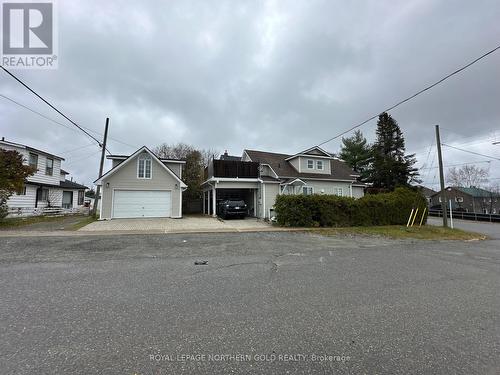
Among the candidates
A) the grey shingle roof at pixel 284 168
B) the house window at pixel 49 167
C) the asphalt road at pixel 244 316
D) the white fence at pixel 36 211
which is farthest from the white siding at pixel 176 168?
the asphalt road at pixel 244 316

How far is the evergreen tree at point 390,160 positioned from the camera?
37.6 m

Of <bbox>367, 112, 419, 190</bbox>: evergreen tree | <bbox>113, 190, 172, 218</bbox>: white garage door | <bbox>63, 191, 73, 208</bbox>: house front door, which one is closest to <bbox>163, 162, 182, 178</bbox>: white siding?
<bbox>113, 190, 172, 218</bbox>: white garage door

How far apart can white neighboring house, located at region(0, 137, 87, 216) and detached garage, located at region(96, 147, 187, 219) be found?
707cm

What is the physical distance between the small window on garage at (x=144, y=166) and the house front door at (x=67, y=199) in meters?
13.7

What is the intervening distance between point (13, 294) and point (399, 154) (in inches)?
1801

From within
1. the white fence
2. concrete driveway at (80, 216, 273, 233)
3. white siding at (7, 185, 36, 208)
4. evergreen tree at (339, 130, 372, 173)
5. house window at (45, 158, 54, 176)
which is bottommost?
concrete driveway at (80, 216, 273, 233)

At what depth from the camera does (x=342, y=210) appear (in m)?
16.7

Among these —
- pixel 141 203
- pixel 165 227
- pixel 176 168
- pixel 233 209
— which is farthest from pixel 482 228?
pixel 141 203

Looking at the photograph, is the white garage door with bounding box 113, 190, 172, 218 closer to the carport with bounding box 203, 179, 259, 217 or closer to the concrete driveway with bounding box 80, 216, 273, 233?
the concrete driveway with bounding box 80, 216, 273, 233

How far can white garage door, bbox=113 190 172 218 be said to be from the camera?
701 inches

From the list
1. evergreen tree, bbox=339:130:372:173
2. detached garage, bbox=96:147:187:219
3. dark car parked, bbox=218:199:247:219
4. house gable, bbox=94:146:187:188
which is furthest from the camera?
evergreen tree, bbox=339:130:372:173

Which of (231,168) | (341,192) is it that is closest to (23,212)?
(231,168)

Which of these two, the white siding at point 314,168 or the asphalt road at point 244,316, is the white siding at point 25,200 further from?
the white siding at point 314,168

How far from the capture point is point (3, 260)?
6.66 meters
